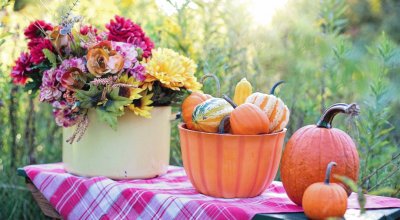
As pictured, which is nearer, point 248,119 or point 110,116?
point 248,119

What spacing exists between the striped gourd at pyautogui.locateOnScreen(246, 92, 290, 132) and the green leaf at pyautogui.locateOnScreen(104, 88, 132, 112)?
29 cm

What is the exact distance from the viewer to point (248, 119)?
1188 millimetres

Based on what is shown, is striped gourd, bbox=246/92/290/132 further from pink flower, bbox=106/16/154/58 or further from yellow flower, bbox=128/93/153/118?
pink flower, bbox=106/16/154/58

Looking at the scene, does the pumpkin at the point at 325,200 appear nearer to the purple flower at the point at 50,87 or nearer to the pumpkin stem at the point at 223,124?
the pumpkin stem at the point at 223,124

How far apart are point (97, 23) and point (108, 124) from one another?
1.04 meters

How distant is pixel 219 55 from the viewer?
2.02 m

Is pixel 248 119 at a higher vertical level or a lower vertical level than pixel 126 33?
lower

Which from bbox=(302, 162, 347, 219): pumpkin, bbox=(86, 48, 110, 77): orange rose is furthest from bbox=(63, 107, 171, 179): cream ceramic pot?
bbox=(302, 162, 347, 219): pumpkin

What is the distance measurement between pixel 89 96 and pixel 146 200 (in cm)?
28

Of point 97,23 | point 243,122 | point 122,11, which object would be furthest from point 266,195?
point 122,11

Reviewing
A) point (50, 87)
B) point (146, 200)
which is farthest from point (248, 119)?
point (50, 87)

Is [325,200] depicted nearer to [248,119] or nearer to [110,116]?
[248,119]

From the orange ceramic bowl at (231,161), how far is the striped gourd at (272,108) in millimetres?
21

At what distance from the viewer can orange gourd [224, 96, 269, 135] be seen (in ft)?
3.90
